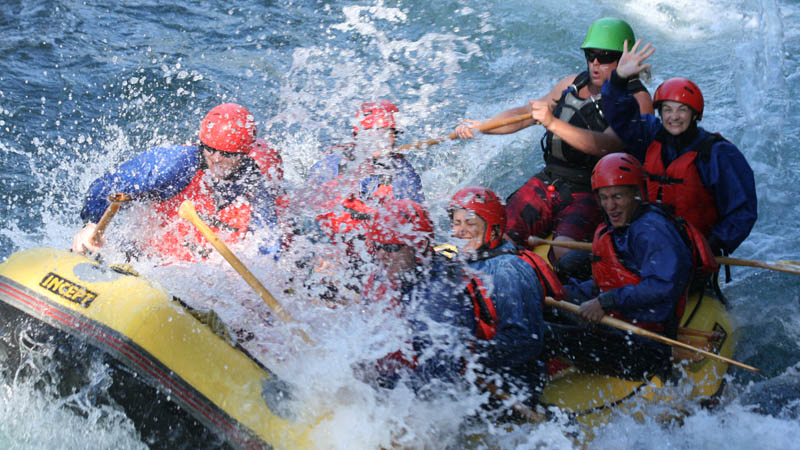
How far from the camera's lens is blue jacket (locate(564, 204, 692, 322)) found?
126 inches

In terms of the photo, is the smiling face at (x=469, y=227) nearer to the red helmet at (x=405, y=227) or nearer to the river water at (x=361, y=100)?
the red helmet at (x=405, y=227)

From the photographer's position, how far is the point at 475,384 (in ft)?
10.6

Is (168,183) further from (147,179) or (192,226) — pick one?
(192,226)

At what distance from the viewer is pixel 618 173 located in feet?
11.4

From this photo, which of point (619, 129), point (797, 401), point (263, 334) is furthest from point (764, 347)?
point (263, 334)


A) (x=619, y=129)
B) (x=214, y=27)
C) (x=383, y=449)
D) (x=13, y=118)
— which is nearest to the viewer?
(x=383, y=449)

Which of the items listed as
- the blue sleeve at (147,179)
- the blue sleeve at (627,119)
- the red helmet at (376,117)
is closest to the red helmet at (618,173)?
the blue sleeve at (627,119)

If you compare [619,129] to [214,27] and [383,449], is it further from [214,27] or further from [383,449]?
[214,27]

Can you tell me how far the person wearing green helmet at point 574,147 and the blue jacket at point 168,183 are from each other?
1529mm

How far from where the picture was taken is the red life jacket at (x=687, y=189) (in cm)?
381

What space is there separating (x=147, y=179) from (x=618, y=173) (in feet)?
8.26

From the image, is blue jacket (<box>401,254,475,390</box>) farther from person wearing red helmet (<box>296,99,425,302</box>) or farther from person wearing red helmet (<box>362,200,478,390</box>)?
person wearing red helmet (<box>296,99,425,302</box>)

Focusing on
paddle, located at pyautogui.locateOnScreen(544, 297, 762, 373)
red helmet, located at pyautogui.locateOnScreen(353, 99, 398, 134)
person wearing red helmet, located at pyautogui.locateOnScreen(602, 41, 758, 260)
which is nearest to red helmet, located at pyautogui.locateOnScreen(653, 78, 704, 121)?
person wearing red helmet, located at pyautogui.locateOnScreen(602, 41, 758, 260)

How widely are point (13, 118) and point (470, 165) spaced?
4646mm
